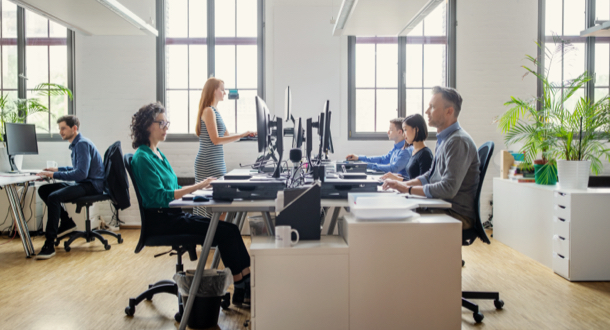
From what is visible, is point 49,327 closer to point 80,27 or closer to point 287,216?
point 287,216

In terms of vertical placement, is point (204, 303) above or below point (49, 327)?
above

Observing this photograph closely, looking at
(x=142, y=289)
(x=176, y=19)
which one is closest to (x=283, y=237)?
(x=142, y=289)

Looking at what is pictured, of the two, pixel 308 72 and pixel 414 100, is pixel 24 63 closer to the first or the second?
pixel 308 72

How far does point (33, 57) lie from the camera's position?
5203 millimetres

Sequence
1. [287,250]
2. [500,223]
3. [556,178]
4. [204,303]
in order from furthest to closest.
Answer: [500,223]
[556,178]
[204,303]
[287,250]

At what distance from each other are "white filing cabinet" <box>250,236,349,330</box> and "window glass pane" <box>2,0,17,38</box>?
5103mm

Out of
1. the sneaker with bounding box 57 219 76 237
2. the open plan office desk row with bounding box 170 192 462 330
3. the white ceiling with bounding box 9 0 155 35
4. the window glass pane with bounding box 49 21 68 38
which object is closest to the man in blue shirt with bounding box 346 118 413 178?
the open plan office desk row with bounding box 170 192 462 330

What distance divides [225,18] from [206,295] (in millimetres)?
3832

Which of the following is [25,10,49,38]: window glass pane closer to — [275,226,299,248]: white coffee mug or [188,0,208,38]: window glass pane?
[188,0,208,38]: window glass pane

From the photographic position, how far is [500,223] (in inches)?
165

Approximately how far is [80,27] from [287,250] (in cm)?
317

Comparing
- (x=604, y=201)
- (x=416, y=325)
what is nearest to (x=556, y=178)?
(x=604, y=201)

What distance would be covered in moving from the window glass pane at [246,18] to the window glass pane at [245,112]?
71 cm

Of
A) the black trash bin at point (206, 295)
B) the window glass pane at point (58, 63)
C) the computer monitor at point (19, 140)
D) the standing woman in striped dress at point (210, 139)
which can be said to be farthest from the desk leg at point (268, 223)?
the window glass pane at point (58, 63)
